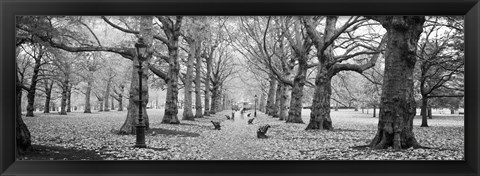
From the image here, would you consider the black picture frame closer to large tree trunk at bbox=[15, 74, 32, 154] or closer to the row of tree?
large tree trunk at bbox=[15, 74, 32, 154]

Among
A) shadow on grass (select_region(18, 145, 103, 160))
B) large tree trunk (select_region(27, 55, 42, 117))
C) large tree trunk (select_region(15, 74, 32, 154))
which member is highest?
large tree trunk (select_region(27, 55, 42, 117))

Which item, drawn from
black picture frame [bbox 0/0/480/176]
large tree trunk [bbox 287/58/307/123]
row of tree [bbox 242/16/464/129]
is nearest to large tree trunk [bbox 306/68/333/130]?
row of tree [bbox 242/16/464/129]

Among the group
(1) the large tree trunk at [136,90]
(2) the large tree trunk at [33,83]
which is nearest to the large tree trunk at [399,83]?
(1) the large tree trunk at [136,90]

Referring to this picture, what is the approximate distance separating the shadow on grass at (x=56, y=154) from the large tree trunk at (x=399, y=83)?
22.8ft

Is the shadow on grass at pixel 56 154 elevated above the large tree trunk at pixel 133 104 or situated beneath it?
situated beneath

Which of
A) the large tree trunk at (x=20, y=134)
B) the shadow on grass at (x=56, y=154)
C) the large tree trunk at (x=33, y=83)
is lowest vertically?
the shadow on grass at (x=56, y=154)

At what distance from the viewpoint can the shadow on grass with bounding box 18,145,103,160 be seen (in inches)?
273

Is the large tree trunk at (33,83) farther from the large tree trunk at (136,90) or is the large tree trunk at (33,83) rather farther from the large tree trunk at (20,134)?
A: the large tree trunk at (20,134)

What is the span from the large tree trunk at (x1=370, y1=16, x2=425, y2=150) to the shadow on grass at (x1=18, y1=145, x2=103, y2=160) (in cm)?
694

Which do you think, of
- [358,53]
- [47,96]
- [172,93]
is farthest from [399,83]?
[47,96]

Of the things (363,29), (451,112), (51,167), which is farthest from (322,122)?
(451,112)
